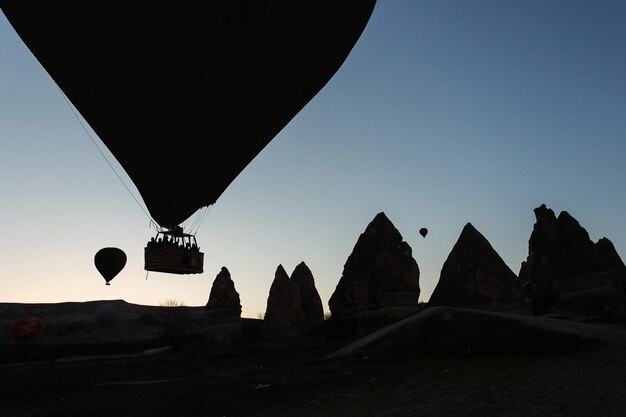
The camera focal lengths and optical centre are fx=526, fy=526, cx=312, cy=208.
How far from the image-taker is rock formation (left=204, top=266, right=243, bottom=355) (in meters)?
30.5

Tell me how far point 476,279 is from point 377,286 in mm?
6372

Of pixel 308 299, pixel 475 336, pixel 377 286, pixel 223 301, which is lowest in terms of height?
pixel 475 336

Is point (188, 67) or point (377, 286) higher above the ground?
point (377, 286)

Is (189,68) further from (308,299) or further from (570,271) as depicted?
(308,299)

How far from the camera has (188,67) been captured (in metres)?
3.71

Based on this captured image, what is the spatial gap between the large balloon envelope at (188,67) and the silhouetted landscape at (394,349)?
583 centimetres

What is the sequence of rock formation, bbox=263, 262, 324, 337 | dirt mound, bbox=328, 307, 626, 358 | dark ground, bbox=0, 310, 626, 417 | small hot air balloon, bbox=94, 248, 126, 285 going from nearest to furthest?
dark ground, bbox=0, 310, 626, 417
dirt mound, bbox=328, 307, 626, 358
small hot air balloon, bbox=94, 248, 126, 285
rock formation, bbox=263, 262, 324, 337

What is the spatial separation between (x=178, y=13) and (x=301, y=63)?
87cm

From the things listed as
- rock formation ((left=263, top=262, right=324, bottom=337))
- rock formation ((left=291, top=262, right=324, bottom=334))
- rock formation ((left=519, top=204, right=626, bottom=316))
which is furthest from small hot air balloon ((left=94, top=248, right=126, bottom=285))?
rock formation ((left=519, top=204, right=626, bottom=316))

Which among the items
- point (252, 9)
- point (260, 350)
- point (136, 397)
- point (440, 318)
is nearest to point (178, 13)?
point (252, 9)

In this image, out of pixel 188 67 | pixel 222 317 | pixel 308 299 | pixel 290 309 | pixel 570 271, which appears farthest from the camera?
pixel 308 299

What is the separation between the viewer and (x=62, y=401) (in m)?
14.3

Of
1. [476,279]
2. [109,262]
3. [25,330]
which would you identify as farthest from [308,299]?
[25,330]

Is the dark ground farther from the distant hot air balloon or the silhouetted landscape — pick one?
the distant hot air balloon
